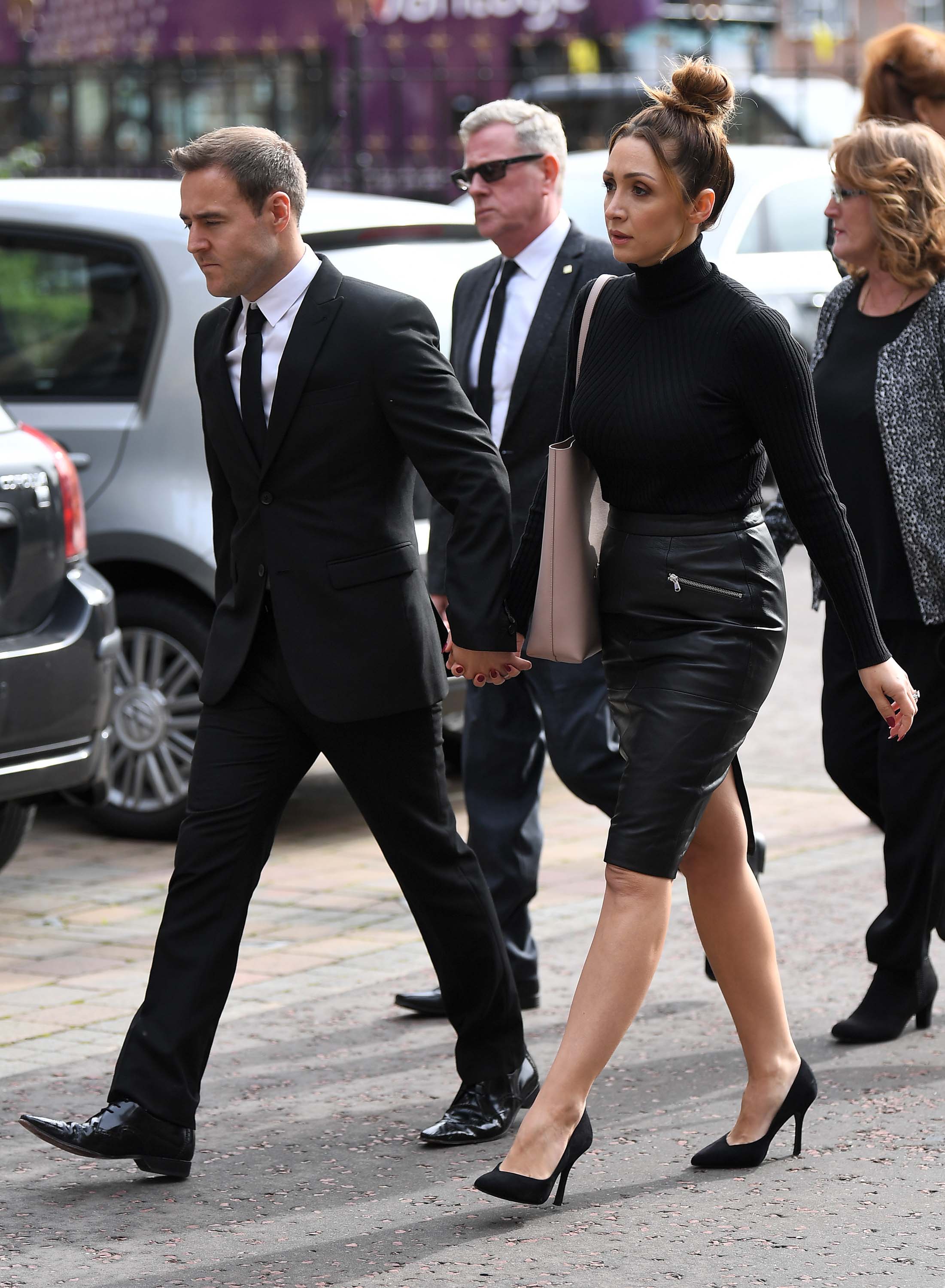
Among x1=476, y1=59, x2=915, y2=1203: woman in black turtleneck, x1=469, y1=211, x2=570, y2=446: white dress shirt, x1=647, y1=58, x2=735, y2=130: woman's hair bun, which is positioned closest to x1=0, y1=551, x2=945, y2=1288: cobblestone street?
x1=476, y1=59, x2=915, y2=1203: woman in black turtleneck

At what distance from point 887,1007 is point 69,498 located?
2.62 m

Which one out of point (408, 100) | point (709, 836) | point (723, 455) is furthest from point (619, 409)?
point (408, 100)

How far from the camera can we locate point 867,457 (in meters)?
4.99

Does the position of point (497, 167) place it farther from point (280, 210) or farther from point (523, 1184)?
point (523, 1184)

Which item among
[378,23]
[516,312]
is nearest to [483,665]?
[516,312]

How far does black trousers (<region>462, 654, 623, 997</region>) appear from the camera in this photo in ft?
16.9

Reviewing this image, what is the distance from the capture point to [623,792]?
387 cm

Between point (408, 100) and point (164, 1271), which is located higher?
point (408, 100)

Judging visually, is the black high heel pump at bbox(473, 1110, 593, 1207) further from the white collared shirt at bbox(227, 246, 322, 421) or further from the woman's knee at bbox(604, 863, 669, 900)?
the white collared shirt at bbox(227, 246, 322, 421)

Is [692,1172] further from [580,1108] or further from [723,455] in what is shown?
[723,455]

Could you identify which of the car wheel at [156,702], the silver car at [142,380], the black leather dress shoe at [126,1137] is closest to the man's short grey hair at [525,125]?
the silver car at [142,380]

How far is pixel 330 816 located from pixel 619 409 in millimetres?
3970

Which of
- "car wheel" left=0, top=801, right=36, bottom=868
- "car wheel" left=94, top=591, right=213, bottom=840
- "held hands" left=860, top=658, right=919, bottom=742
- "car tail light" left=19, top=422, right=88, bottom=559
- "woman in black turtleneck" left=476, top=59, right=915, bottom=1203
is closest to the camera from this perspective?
"woman in black turtleneck" left=476, top=59, right=915, bottom=1203

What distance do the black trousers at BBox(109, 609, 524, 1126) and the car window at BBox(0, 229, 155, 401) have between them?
3.10m
